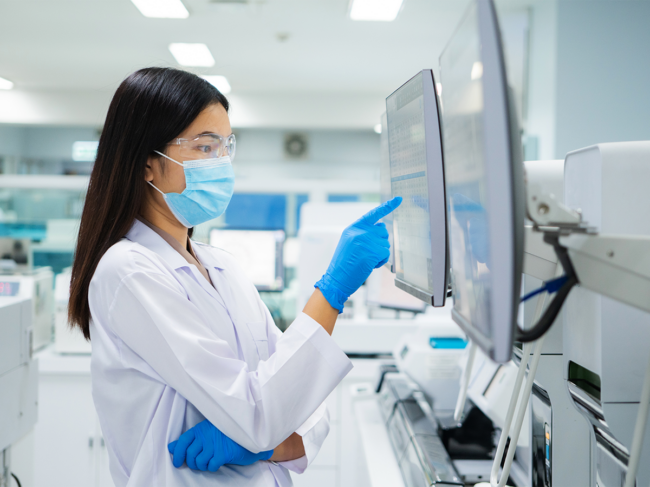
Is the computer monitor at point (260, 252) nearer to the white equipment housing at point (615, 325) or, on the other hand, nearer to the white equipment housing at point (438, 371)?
the white equipment housing at point (438, 371)

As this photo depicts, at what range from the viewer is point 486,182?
0.49m

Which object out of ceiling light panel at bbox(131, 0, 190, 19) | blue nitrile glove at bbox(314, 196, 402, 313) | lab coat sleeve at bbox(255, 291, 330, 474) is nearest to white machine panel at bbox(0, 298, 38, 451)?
lab coat sleeve at bbox(255, 291, 330, 474)

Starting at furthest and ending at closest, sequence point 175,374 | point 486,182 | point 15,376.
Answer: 1. point 15,376
2. point 175,374
3. point 486,182

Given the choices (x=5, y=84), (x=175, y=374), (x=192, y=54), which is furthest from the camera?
(x=5, y=84)

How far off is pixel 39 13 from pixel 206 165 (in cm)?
281

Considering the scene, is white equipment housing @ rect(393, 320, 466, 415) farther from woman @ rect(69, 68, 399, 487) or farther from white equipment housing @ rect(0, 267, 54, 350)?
white equipment housing @ rect(0, 267, 54, 350)

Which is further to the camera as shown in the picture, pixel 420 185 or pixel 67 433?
pixel 67 433

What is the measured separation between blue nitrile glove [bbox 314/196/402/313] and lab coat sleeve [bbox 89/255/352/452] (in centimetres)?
7

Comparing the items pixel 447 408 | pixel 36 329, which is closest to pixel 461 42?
pixel 447 408

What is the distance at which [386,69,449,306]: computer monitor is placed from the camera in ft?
2.56

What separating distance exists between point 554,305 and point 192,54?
375 centimetres

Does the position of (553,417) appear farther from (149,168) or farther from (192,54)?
(192,54)

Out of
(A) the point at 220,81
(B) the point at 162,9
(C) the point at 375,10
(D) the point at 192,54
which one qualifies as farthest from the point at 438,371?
(A) the point at 220,81

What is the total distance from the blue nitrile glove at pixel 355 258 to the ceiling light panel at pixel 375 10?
2186 millimetres
